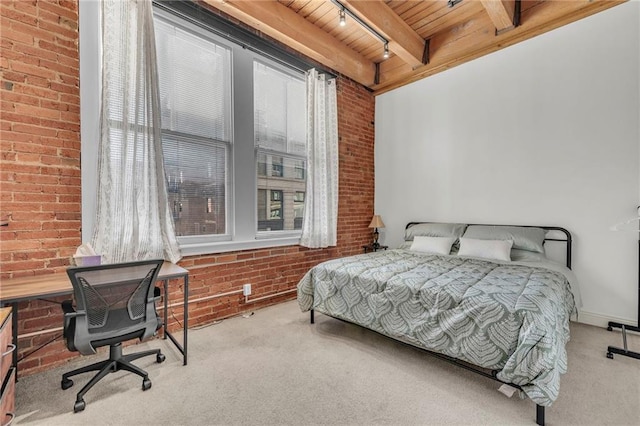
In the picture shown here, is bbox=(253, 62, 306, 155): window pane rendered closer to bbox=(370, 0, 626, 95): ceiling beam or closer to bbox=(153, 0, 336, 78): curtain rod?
bbox=(153, 0, 336, 78): curtain rod

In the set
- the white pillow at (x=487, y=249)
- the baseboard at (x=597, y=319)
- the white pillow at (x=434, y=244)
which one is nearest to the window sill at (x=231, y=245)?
the white pillow at (x=434, y=244)

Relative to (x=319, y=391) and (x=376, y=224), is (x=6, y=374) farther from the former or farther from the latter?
(x=376, y=224)

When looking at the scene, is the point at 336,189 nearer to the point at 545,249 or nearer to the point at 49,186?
the point at 545,249

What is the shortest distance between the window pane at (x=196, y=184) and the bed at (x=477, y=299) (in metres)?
1.23

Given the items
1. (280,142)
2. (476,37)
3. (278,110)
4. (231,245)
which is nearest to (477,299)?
(231,245)

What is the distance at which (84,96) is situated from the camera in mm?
2188

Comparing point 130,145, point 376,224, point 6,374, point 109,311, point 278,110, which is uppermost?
point 278,110

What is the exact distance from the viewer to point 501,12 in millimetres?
2924

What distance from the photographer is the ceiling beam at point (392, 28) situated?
294 cm

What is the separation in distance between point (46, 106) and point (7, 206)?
0.76 m

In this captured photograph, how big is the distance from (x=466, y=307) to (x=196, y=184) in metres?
2.65

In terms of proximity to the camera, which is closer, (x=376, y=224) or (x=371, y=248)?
(x=376, y=224)

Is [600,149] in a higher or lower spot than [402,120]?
lower

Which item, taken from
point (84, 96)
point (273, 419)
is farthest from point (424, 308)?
point (84, 96)
